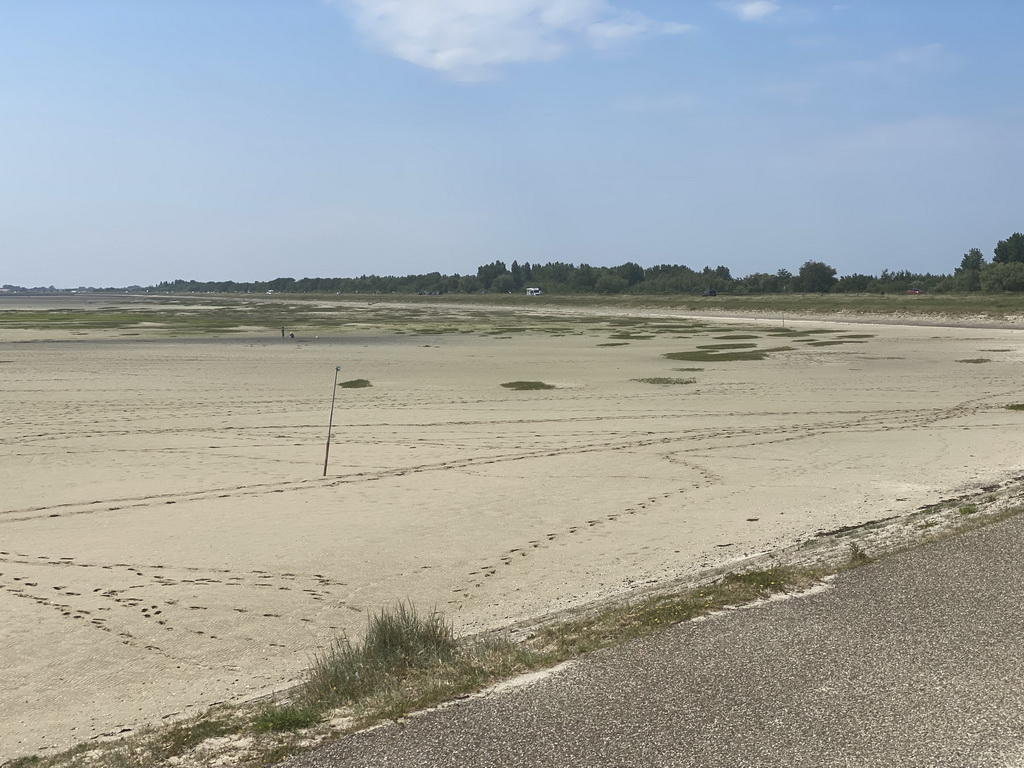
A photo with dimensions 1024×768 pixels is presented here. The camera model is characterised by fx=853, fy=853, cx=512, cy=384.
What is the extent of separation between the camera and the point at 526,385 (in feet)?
93.8

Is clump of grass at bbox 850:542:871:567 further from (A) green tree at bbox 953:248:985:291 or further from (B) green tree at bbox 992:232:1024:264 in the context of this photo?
(B) green tree at bbox 992:232:1024:264

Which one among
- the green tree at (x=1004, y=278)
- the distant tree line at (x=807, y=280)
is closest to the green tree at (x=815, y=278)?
the distant tree line at (x=807, y=280)

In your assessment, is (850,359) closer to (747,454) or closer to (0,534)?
(747,454)

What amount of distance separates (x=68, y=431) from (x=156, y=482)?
6.59 m

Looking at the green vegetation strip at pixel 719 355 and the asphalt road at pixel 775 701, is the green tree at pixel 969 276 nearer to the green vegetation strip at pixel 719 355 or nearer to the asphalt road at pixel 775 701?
the green vegetation strip at pixel 719 355

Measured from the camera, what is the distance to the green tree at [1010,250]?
114 metres

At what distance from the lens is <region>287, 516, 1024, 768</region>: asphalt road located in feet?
17.9

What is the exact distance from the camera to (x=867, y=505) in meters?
12.3

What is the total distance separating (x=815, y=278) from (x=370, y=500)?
121592 mm

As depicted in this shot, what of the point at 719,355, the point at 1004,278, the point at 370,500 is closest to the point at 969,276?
the point at 1004,278

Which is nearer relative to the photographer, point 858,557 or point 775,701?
point 775,701

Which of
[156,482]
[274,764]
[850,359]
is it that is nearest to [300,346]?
[850,359]

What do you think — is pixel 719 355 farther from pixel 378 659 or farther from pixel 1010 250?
pixel 1010 250

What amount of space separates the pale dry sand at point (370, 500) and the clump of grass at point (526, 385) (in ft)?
1.72
